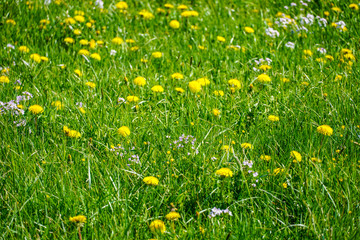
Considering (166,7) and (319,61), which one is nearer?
(319,61)

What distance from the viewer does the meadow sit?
1.63 m

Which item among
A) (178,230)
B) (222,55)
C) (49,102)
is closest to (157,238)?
(178,230)

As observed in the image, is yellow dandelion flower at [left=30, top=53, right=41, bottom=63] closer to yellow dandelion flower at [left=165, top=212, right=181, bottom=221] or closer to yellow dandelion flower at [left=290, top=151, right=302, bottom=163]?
yellow dandelion flower at [left=165, top=212, right=181, bottom=221]

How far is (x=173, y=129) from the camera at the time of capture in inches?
88.7

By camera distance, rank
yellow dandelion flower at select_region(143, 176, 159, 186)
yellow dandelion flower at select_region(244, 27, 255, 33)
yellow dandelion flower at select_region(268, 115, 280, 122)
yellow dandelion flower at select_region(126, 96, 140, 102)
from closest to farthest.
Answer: yellow dandelion flower at select_region(143, 176, 159, 186) < yellow dandelion flower at select_region(268, 115, 280, 122) < yellow dandelion flower at select_region(126, 96, 140, 102) < yellow dandelion flower at select_region(244, 27, 255, 33)

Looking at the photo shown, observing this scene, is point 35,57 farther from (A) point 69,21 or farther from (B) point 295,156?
(B) point 295,156

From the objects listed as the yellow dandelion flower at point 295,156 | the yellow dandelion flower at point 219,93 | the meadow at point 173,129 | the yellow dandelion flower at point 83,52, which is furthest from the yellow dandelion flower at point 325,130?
the yellow dandelion flower at point 83,52

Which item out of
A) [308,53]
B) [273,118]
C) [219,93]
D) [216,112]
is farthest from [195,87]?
[308,53]

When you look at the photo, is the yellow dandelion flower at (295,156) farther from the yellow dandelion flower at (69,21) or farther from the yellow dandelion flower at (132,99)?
the yellow dandelion flower at (69,21)

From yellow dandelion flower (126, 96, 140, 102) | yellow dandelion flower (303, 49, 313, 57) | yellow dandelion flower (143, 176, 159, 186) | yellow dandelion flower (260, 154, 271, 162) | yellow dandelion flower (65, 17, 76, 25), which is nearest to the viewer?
yellow dandelion flower (143, 176, 159, 186)

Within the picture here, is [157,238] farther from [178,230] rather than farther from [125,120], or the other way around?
[125,120]

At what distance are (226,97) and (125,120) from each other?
2.61 feet

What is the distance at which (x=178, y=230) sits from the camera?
5.32ft

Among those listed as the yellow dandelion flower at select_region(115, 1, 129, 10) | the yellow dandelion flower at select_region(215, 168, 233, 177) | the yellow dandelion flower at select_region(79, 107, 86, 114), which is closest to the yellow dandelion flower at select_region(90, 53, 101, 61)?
the yellow dandelion flower at select_region(79, 107, 86, 114)
